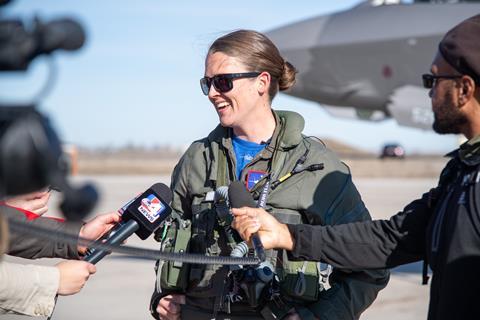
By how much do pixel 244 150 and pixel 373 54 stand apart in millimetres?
12614

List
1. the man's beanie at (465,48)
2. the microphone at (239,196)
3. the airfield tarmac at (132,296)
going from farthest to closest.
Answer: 1. the airfield tarmac at (132,296)
2. the microphone at (239,196)
3. the man's beanie at (465,48)

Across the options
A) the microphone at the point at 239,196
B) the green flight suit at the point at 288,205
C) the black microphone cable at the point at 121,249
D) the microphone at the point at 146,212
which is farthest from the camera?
the green flight suit at the point at 288,205

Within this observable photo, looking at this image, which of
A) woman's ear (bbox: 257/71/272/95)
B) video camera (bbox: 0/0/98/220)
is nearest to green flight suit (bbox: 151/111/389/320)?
woman's ear (bbox: 257/71/272/95)

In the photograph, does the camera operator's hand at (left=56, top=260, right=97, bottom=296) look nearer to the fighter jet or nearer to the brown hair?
the brown hair

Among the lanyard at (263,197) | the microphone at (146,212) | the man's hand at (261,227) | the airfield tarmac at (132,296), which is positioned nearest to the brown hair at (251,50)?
the lanyard at (263,197)

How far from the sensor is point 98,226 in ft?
11.4

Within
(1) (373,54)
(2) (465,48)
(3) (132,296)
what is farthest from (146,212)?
(1) (373,54)

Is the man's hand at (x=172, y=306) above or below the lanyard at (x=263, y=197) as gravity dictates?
below

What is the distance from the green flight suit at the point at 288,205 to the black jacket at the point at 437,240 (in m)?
0.30

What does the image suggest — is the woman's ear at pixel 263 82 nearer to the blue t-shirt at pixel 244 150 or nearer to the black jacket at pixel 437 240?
the blue t-shirt at pixel 244 150

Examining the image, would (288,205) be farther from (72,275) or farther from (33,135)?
(33,135)

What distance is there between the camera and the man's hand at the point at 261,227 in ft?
9.66

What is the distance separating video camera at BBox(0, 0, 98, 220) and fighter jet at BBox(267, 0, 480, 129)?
13.0 metres

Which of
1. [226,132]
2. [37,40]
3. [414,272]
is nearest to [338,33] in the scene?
[414,272]
